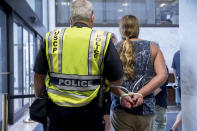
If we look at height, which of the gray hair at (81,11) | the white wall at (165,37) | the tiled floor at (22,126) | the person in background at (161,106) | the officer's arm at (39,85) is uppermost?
A: the white wall at (165,37)

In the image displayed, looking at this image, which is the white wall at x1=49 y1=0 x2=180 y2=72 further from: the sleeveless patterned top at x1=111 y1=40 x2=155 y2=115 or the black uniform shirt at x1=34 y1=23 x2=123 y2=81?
the black uniform shirt at x1=34 y1=23 x2=123 y2=81

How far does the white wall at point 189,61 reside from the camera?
6.65 ft

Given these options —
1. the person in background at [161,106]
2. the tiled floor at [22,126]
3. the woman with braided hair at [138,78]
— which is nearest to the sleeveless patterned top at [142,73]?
the woman with braided hair at [138,78]

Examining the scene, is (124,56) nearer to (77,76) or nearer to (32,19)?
(77,76)

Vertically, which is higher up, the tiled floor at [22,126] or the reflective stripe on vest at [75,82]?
the reflective stripe on vest at [75,82]

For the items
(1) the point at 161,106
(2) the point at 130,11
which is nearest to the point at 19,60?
(1) the point at 161,106

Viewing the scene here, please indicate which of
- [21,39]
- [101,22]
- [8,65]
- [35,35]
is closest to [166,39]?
[101,22]

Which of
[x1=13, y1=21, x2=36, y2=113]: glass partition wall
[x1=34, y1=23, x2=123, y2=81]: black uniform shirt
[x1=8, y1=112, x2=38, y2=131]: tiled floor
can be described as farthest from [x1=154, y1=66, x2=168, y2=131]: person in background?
[x1=13, y1=21, x2=36, y2=113]: glass partition wall

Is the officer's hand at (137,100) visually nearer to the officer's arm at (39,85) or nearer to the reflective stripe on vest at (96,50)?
the reflective stripe on vest at (96,50)

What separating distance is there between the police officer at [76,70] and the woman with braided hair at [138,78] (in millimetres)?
278

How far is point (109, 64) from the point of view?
1.28 metres

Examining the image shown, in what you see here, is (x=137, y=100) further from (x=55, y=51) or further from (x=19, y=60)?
(x=19, y=60)

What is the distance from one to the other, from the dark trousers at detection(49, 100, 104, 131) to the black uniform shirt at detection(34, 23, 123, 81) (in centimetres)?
17

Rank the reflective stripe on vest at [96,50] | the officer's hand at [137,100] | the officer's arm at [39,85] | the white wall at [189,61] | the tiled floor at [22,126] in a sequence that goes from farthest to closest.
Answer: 1. the tiled floor at [22,126]
2. the white wall at [189,61]
3. the officer's hand at [137,100]
4. the officer's arm at [39,85]
5. the reflective stripe on vest at [96,50]
